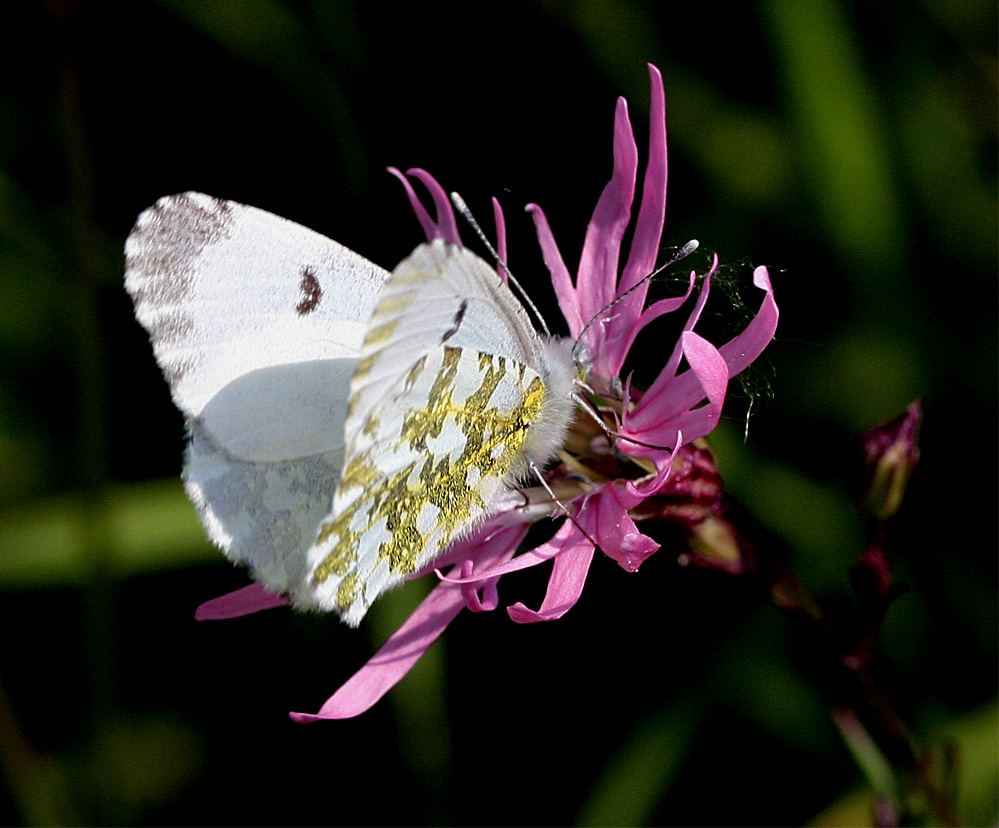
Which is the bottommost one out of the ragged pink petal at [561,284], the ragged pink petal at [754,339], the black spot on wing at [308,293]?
the black spot on wing at [308,293]

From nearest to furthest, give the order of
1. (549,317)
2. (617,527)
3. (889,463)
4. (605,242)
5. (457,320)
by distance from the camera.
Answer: (457,320)
(617,527)
(889,463)
(605,242)
(549,317)

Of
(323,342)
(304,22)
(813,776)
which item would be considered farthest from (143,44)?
(813,776)

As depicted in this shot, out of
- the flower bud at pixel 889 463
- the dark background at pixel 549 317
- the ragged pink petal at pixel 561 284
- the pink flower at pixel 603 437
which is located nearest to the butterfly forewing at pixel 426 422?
the pink flower at pixel 603 437

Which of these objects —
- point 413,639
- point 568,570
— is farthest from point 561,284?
point 413,639

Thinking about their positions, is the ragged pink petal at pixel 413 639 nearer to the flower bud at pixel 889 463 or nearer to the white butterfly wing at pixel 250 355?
the white butterfly wing at pixel 250 355

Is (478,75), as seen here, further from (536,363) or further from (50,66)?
(536,363)

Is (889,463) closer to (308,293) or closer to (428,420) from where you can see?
(428,420)

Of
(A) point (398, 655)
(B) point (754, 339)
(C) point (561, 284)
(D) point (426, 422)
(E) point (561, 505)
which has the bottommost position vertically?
(A) point (398, 655)
